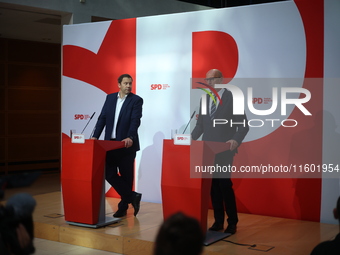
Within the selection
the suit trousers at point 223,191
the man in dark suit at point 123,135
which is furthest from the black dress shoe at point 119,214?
the suit trousers at point 223,191

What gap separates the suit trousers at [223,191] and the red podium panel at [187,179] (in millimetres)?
142

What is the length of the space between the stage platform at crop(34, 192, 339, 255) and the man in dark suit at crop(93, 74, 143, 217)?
252 millimetres

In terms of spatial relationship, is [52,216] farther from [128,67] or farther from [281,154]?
[281,154]

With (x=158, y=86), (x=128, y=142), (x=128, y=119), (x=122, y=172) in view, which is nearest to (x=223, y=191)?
(x=128, y=142)

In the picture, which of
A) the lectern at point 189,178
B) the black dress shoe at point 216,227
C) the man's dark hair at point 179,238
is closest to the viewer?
the man's dark hair at point 179,238

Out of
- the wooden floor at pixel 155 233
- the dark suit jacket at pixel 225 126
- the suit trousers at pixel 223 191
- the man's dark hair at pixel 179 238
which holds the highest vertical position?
the dark suit jacket at pixel 225 126

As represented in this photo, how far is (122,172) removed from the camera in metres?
5.16

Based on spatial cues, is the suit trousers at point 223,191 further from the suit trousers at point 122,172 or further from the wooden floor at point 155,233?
the suit trousers at point 122,172

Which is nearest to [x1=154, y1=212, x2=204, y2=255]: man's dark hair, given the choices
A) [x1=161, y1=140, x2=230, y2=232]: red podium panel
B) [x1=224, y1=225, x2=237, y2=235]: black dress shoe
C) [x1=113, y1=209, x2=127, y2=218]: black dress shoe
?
[x1=161, y1=140, x2=230, y2=232]: red podium panel

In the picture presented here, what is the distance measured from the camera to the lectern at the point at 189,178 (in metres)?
3.94

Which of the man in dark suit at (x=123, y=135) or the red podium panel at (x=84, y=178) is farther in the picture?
the man in dark suit at (x=123, y=135)

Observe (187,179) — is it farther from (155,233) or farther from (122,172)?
(122,172)

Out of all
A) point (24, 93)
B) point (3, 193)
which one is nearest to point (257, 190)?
point (3, 193)

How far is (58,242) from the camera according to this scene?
466cm
